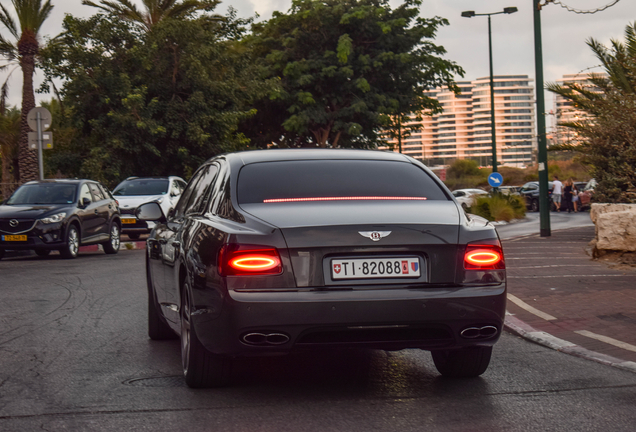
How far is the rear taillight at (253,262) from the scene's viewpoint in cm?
466

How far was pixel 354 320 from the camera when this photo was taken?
15.3 ft

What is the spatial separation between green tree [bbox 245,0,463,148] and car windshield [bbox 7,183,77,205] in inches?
918

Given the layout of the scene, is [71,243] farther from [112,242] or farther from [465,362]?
[465,362]

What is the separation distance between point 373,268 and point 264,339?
0.70 m

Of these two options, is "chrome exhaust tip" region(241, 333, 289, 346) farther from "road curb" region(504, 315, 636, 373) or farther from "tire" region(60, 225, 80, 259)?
"tire" region(60, 225, 80, 259)

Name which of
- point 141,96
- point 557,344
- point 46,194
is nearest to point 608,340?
point 557,344

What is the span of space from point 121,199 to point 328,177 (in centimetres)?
1878

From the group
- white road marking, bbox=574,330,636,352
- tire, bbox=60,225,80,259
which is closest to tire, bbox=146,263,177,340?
white road marking, bbox=574,330,636,352

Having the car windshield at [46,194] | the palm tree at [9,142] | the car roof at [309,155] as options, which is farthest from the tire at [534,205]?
the car roof at [309,155]

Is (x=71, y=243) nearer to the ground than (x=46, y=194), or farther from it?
nearer to the ground

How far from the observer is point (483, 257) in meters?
4.95

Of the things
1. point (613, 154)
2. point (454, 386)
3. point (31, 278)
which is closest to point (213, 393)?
point (454, 386)

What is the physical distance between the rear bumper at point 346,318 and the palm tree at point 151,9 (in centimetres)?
2979

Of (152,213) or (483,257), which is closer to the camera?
(483,257)
